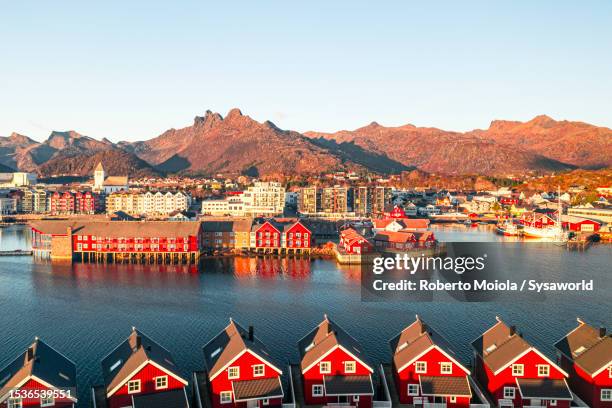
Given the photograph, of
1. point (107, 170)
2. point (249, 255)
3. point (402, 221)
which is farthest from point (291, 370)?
point (107, 170)

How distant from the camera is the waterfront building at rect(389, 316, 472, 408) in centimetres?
959

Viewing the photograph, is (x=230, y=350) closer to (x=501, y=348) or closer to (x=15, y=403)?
(x=15, y=403)

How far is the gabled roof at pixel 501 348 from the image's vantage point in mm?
9609

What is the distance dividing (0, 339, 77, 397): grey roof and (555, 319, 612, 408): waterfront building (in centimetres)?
789

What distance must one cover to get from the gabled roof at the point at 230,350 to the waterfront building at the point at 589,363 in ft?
15.9

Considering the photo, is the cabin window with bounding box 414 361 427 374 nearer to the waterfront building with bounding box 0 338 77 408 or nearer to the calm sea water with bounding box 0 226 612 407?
the calm sea water with bounding box 0 226 612 407

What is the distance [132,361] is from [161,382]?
1.81 ft

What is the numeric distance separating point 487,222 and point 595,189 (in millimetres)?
18044

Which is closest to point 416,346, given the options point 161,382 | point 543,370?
point 543,370

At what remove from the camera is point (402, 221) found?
34.2 m

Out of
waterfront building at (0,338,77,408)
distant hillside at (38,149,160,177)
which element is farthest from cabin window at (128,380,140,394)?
distant hillside at (38,149,160,177)

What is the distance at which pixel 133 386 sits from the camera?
29.6 feet

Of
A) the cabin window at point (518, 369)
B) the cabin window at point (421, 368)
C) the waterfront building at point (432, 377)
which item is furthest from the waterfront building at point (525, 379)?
the cabin window at point (421, 368)

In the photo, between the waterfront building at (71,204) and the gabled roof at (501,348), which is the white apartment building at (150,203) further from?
the gabled roof at (501,348)
